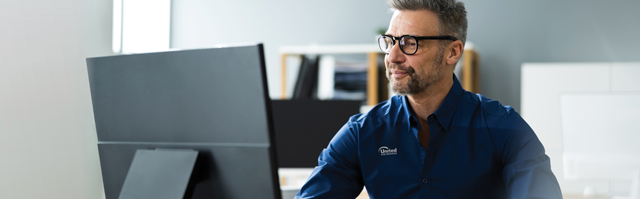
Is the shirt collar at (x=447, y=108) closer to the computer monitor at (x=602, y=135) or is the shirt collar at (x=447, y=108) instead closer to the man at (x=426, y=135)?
the man at (x=426, y=135)

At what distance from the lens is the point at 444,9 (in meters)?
1.24

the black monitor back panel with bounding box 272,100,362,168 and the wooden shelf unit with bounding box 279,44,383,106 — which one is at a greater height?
the wooden shelf unit with bounding box 279,44,383,106

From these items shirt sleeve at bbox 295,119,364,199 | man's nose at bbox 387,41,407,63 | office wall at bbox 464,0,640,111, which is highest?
office wall at bbox 464,0,640,111

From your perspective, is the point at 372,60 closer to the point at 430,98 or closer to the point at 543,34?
the point at 543,34

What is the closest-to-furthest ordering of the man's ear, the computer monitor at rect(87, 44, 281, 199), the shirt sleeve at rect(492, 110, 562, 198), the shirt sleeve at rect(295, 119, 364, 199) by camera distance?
1. the computer monitor at rect(87, 44, 281, 199)
2. the shirt sleeve at rect(492, 110, 562, 198)
3. the shirt sleeve at rect(295, 119, 364, 199)
4. the man's ear

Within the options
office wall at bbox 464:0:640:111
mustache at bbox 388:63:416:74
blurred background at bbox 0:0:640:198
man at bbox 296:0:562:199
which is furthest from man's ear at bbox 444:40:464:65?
office wall at bbox 464:0:640:111

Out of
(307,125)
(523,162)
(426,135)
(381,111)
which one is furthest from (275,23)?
(523,162)

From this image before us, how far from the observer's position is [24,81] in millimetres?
1928

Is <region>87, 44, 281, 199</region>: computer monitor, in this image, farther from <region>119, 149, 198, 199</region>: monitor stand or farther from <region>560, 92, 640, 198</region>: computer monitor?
<region>560, 92, 640, 198</region>: computer monitor

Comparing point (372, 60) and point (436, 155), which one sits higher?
point (372, 60)

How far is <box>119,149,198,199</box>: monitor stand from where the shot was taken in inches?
29.3

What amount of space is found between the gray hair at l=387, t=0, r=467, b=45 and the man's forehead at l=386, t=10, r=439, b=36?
13 mm

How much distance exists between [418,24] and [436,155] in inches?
13.4

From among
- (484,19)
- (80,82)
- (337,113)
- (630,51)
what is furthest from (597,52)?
(80,82)
